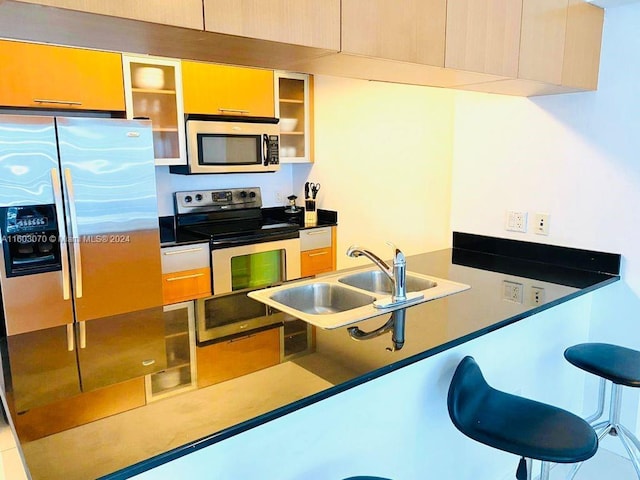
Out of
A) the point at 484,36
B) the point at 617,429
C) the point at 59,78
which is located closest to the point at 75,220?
the point at 59,78

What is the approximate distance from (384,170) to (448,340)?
7.02 feet

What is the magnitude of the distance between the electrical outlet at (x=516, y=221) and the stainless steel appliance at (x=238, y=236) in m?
1.39

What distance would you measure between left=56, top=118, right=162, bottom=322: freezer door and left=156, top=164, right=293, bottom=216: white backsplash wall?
34.8 inches

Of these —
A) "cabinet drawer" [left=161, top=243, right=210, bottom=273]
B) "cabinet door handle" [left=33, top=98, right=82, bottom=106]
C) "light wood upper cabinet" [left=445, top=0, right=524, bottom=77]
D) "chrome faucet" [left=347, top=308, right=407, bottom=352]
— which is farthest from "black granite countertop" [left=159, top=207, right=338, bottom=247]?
"light wood upper cabinet" [left=445, top=0, right=524, bottom=77]

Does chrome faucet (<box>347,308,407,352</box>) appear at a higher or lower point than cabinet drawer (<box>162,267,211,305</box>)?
higher

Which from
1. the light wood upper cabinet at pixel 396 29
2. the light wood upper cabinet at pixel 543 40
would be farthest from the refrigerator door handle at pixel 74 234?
the light wood upper cabinet at pixel 543 40

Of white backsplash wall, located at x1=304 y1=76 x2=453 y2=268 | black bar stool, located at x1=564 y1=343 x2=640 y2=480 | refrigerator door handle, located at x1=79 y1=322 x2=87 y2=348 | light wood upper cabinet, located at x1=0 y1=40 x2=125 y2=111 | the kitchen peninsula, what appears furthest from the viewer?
white backsplash wall, located at x1=304 y1=76 x2=453 y2=268

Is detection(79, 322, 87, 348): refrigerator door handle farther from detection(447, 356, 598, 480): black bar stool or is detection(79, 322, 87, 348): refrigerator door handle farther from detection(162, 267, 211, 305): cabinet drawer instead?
detection(162, 267, 211, 305): cabinet drawer

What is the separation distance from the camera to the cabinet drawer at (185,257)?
3100 millimetres

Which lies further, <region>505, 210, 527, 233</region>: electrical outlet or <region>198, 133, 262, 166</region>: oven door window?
<region>198, 133, 262, 166</region>: oven door window

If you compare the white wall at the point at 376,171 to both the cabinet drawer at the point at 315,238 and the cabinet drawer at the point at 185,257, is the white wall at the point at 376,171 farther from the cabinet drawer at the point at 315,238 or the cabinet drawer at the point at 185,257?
the cabinet drawer at the point at 185,257

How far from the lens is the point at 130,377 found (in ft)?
3.99

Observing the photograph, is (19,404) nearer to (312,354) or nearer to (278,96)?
(312,354)

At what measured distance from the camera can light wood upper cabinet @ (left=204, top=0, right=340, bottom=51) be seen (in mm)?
1093
